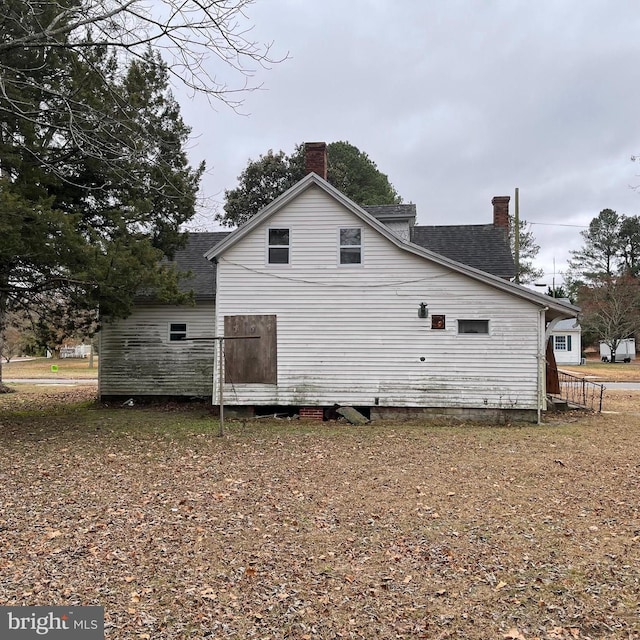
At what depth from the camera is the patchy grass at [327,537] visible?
12.5 ft

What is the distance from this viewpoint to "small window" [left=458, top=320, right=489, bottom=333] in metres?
13.2

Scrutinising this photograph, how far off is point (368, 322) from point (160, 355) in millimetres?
6922

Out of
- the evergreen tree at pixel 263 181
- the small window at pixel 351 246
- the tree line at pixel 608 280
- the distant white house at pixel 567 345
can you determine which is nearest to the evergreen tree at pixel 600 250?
the tree line at pixel 608 280

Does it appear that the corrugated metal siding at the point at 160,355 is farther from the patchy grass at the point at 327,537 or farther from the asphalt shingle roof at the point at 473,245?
the asphalt shingle roof at the point at 473,245

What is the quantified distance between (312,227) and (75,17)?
664 centimetres

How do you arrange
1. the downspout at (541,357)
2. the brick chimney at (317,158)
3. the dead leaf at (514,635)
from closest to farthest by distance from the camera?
the dead leaf at (514,635) < the downspout at (541,357) < the brick chimney at (317,158)

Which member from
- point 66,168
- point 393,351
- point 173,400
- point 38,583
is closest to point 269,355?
point 393,351

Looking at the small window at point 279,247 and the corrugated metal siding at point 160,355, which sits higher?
the small window at point 279,247

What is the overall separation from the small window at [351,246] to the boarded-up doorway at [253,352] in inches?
95.0

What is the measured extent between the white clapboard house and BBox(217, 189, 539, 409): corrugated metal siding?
0.08ft

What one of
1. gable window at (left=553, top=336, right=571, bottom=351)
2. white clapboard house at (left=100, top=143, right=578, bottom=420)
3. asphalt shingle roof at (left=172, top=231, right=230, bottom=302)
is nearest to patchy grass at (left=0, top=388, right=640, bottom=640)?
white clapboard house at (left=100, top=143, right=578, bottom=420)

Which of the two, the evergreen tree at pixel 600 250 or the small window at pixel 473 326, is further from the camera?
the evergreen tree at pixel 600 250

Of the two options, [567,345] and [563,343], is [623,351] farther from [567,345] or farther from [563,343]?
[563,343]

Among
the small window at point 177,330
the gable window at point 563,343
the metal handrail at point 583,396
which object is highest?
the small window at point 177,330
